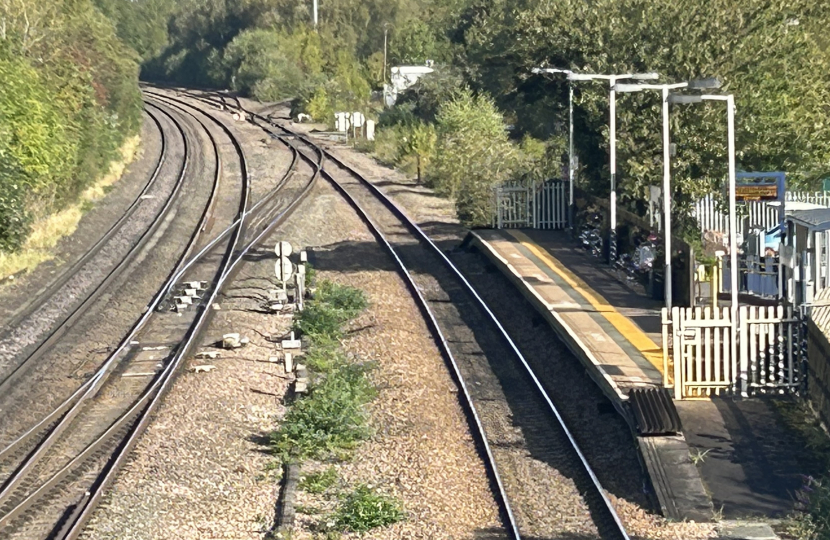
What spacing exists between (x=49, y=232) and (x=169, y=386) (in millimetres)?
13256

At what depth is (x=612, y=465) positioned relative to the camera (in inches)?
503

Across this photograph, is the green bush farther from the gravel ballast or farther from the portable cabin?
the portable cabin

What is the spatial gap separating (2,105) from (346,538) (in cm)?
1952

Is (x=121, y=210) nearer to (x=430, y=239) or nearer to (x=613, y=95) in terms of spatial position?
(x=430, y=239)

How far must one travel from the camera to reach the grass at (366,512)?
11164 millimetres

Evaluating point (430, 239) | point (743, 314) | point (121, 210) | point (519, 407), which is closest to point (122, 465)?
point (519, 407)

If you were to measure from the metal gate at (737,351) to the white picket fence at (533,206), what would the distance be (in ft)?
48.9

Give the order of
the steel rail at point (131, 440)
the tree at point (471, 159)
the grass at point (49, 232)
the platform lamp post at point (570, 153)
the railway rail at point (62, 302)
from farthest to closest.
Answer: the tree at point (471, 159)
the platform lamp post at point (570, 153)
the grass at point (49, 232)
the railway rail at point (62, 302)
the steel rail at point (131, 440)

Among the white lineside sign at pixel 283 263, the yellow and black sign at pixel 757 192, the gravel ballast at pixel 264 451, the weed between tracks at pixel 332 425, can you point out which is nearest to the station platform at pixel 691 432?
the gravel ballast at pixel 264 451

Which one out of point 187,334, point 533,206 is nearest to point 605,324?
point 187,334

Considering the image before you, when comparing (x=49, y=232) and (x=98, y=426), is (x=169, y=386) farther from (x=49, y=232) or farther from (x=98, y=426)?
(x=49, y=232)

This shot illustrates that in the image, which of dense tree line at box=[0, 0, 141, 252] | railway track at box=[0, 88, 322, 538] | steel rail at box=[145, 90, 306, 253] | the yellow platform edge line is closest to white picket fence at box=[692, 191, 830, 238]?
the yellow platform edge line

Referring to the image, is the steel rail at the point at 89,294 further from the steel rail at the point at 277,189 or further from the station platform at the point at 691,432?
the station platform at the point at 691,432

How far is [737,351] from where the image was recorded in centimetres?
1432
